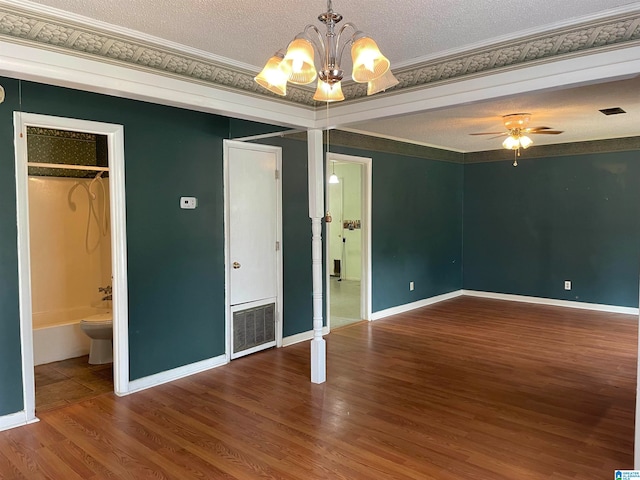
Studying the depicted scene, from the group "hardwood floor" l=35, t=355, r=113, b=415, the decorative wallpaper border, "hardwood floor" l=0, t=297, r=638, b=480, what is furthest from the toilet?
the decorative wallpaper border

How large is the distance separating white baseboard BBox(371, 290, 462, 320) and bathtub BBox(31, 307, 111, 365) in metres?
3.31

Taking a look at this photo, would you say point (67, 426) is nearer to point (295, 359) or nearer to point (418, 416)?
point (295, 359)

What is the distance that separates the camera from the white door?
14.8ft

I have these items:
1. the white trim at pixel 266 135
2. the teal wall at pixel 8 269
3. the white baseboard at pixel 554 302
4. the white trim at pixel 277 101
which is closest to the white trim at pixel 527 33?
the white trim at pixel 277 101

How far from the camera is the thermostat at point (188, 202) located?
4.08 meters

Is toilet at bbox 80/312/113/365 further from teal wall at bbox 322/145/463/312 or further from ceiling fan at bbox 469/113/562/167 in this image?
ceiling fan at bbox 469/113/562/167

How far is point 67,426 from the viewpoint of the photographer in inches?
125

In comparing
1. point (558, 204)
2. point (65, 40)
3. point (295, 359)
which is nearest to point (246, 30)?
point (65, 40)

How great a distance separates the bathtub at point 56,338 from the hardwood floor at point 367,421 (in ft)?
4.14

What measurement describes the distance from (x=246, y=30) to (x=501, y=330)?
4.53m

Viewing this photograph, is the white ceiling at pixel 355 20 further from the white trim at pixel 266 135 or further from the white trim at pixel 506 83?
the white trim at pixel 266 135

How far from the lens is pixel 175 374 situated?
4.06m

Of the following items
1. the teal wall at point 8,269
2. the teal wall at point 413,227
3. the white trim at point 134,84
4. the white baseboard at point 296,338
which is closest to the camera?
the white trim at point 134,84

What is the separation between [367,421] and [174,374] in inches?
69.3
